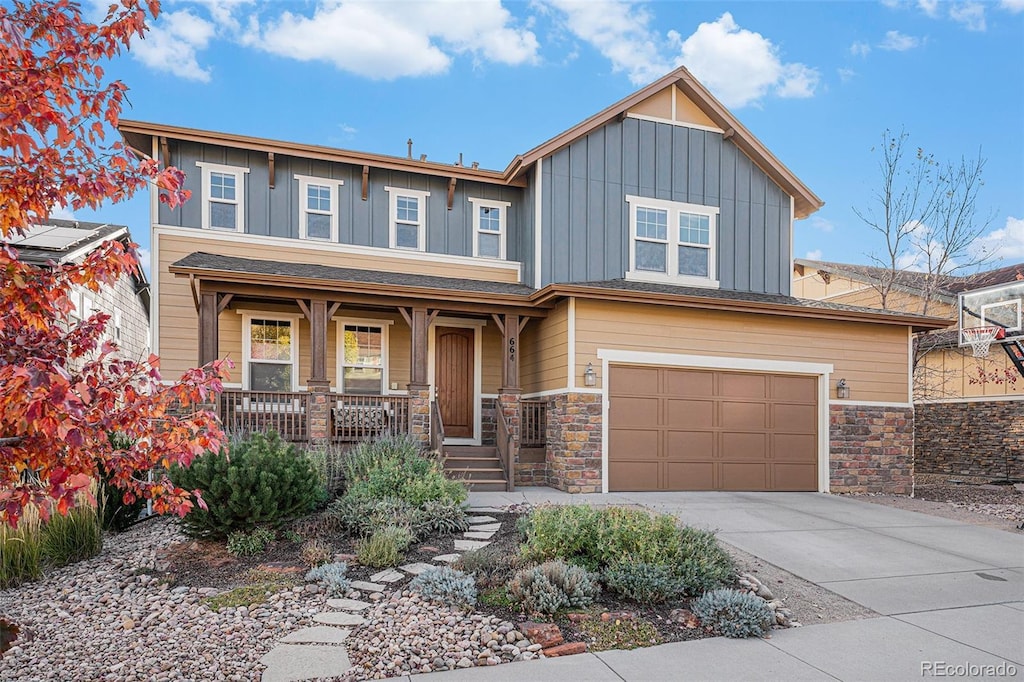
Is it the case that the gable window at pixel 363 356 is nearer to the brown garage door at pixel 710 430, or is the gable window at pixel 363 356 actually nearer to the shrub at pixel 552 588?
the brown garage door at pixel 710 430

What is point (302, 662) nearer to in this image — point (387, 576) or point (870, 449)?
point (387, 576)

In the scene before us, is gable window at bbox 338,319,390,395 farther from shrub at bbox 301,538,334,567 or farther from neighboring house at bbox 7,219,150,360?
shrub at bbox 301,538,334,567

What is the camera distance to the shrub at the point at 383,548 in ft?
20.2

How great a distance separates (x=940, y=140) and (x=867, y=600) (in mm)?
13547

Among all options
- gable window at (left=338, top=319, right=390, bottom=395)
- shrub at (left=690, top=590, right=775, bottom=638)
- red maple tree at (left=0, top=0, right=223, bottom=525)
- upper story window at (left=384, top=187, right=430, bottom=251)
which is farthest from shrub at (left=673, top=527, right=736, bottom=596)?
upper story window at (left=384, top=187, right=430, bottom=251)

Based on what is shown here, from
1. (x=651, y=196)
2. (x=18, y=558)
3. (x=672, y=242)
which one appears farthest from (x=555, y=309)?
(x=18, y=558)

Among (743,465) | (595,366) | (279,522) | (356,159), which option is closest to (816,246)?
(743,465)

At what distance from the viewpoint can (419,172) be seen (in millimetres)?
13180

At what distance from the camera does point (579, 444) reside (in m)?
11.0

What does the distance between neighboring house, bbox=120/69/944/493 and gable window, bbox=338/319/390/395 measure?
0.04m

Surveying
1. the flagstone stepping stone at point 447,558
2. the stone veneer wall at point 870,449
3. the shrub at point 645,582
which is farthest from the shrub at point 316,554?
the stone veneer wall at point 870,449

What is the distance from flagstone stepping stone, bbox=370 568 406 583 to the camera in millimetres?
5836

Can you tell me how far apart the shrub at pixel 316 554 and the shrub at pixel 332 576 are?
16 centimetres

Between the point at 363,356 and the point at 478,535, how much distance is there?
6.55 m
